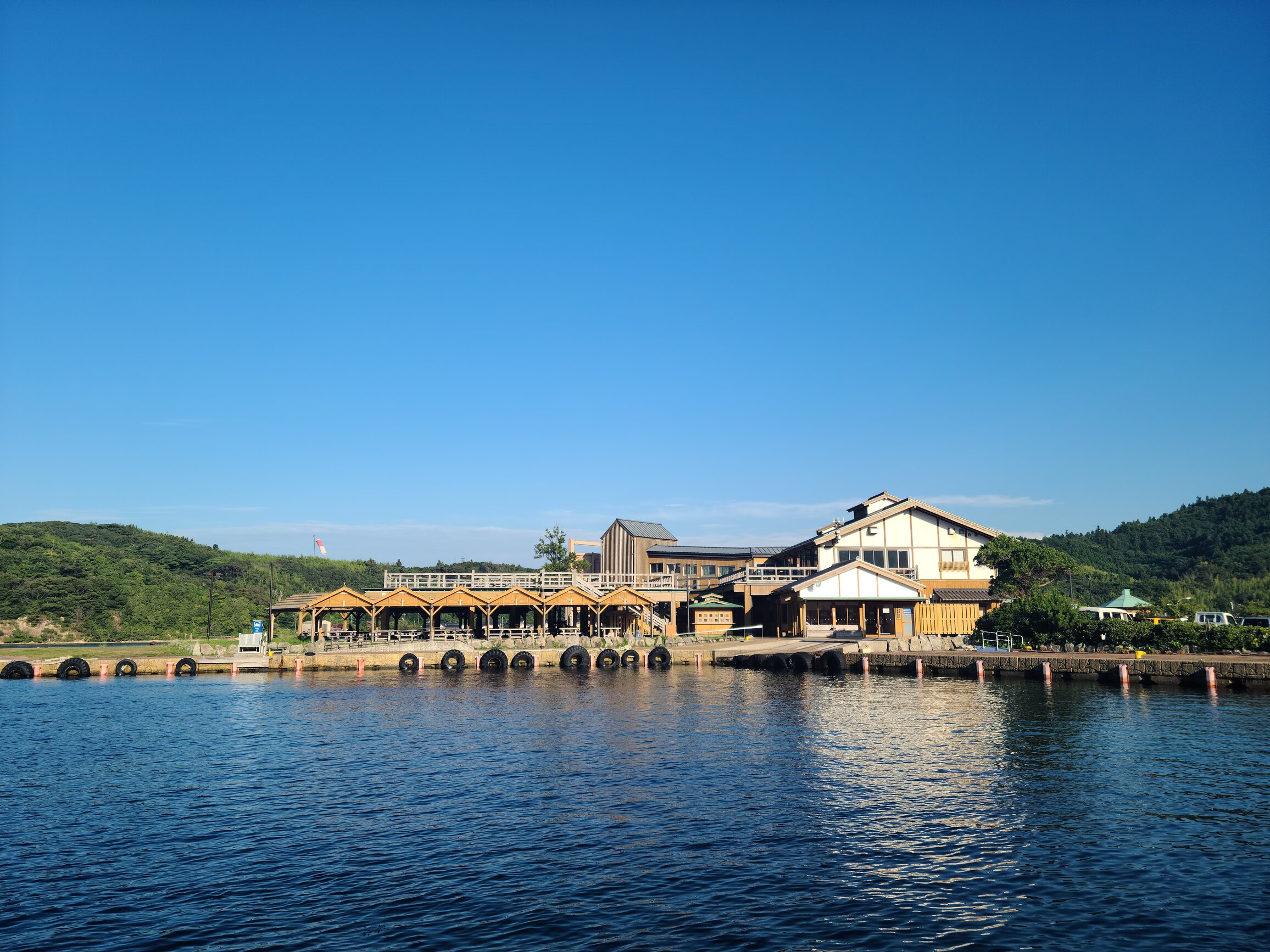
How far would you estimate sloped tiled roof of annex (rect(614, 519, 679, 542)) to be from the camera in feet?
278

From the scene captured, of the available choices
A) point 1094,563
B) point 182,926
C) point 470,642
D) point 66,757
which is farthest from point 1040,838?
point 1094,563

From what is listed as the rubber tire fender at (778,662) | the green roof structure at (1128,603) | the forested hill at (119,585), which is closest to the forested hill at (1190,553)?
the green roof structure at (1128,603)

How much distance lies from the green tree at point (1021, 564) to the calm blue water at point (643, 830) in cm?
2621

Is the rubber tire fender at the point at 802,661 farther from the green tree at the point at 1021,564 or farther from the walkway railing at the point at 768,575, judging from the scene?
the green tree at the point at 1021,564

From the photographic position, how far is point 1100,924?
44.3 feet

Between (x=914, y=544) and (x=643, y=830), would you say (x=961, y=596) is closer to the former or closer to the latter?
(x=914, y=544)

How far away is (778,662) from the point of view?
5509cm

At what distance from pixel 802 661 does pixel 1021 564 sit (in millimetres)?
20237

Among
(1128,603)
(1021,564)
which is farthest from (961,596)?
(1128,603)

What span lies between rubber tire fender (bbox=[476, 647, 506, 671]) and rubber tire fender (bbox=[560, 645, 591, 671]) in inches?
163

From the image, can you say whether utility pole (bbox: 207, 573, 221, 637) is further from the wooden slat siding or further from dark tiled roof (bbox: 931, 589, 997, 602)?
dark tiled roof (bbox: 931, 589, 997, 602)

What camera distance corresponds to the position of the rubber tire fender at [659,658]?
56938 millimetres

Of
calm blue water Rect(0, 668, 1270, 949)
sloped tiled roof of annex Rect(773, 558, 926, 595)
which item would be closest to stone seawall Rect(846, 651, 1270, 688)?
calm blue water Rect(0, 668, 1270, 949)

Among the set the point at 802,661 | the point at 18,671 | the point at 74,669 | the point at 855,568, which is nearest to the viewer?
A: the point at 18,671
